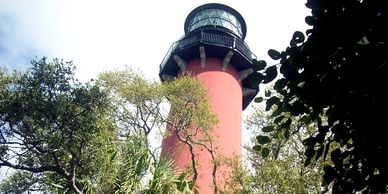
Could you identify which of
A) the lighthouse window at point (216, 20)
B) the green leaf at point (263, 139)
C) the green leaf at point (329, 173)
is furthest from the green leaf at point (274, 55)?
the lighthouse window at point (216, 20)

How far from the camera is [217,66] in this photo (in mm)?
19469

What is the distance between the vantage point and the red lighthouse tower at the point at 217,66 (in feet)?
53.1

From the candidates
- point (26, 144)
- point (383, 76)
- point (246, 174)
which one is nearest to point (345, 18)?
point (383, 76)

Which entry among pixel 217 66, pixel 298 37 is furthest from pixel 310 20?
pixel 217 66

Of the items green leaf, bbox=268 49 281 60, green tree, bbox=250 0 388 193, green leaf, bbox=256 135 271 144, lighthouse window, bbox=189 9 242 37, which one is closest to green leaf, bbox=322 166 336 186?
green tree, bbox=250 0 388 193

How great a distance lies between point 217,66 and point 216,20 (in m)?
3.49

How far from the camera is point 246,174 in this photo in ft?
35.5

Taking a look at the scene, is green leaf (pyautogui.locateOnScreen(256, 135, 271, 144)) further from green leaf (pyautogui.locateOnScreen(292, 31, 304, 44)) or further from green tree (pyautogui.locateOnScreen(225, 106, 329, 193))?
green tree (pyautogui.locateOnScreen(225, 106, 329, 193))

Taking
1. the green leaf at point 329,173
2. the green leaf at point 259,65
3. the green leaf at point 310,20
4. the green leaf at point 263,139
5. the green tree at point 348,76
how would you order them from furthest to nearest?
the green leaf at point 263,139 < the green leaf at point 259,65 < the green leaf at point 329,173 < the green leaf at point 310,20 < the green tree at point 348,76

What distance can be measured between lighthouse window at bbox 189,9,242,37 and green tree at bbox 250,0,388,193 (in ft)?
62.0

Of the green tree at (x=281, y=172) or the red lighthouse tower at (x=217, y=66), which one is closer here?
the green tree at (x=281, y=172)

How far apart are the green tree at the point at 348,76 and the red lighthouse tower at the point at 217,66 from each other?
11.8 metres

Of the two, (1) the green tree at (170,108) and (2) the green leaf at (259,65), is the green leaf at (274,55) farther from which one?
(1) the green tree at (170,108)

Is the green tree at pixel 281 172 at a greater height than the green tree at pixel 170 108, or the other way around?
the green tree at pixel 170 108
